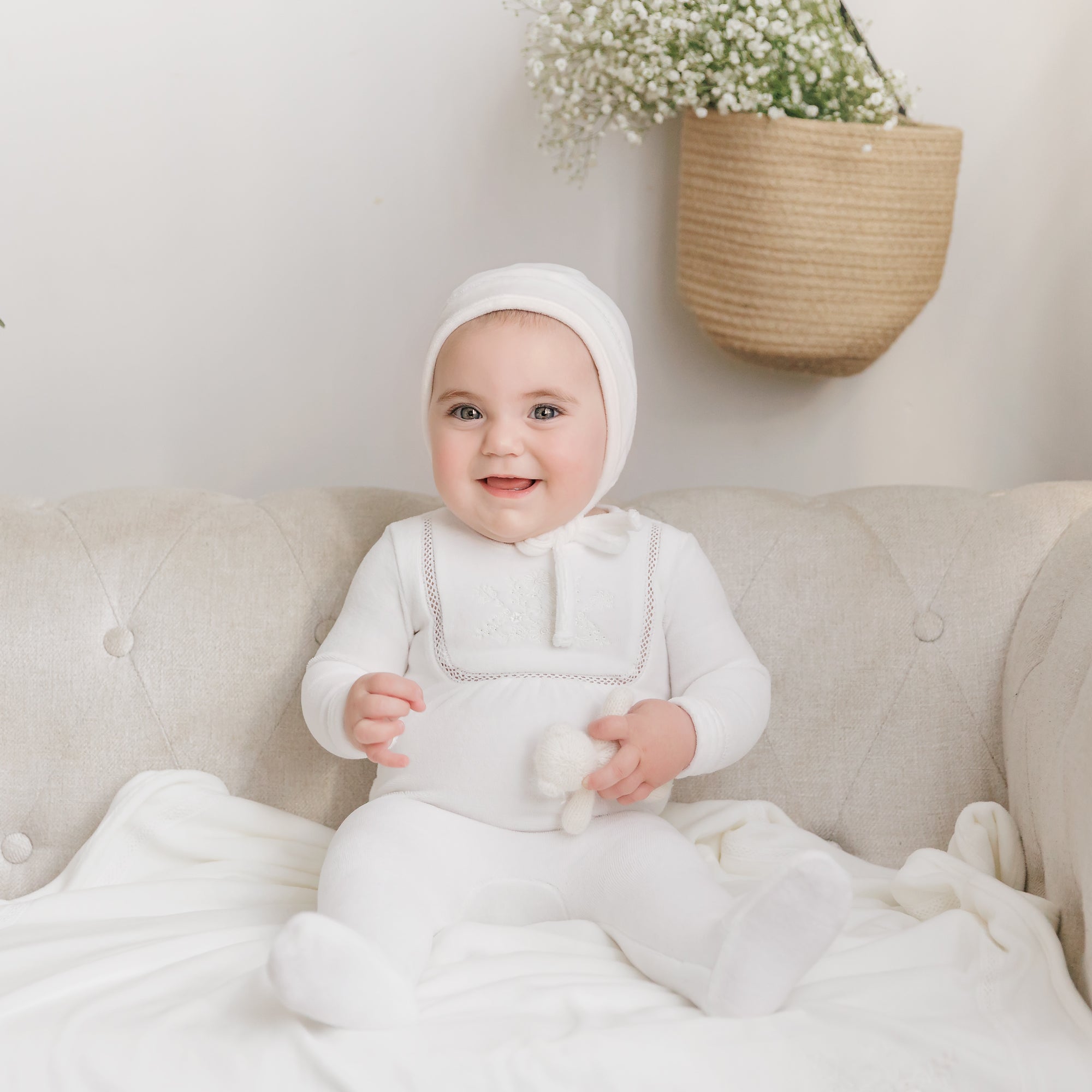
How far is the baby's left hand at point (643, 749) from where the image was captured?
106 centimetres

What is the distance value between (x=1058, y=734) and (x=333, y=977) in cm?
68

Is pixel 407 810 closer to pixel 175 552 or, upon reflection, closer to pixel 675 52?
pixel 175 552

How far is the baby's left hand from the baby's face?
23cm

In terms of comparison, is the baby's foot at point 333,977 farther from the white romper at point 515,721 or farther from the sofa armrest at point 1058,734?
the sofa armrest at point 1058,734

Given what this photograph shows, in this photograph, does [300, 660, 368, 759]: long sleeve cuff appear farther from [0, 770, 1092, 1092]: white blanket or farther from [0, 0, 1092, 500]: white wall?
[0, 0, 1092, 500]: white wall

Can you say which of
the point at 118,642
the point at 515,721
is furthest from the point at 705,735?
the point at 118,642

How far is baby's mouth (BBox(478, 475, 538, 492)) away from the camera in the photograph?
118cm

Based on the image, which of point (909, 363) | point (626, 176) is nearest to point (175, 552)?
point (626, 176)

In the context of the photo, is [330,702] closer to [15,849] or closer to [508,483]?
[508,483]

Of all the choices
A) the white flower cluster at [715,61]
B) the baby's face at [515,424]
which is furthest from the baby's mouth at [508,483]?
the white flower cluster at [715,61]

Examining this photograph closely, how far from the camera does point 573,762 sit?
3.47 feet

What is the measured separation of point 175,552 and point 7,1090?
618 mm

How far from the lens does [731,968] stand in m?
0.89

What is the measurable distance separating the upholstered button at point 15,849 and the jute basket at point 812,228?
106 centimetres
